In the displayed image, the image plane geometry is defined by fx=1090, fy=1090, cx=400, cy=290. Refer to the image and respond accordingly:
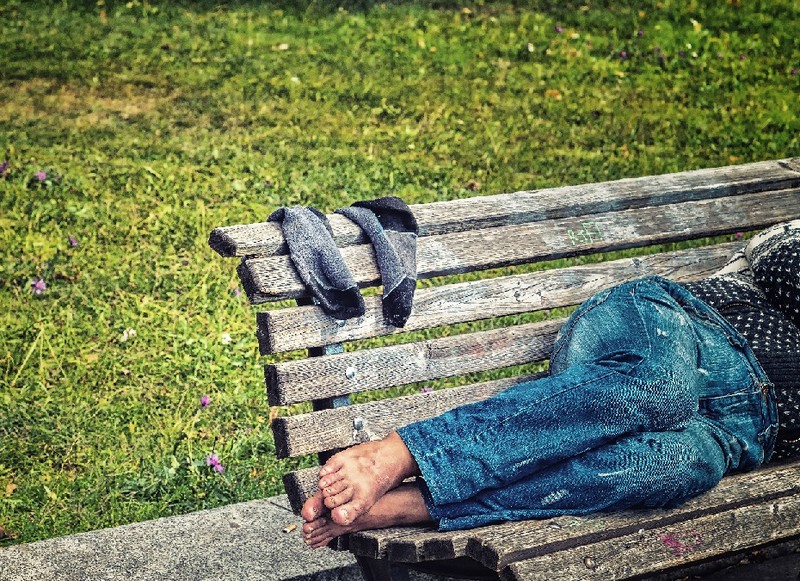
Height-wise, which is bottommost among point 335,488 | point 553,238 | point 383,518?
point 383,518

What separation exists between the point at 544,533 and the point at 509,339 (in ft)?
3.11

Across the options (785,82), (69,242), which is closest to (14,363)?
(69,242)

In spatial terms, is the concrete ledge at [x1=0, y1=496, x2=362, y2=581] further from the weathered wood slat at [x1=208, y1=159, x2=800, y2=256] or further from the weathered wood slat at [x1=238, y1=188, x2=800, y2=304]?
the weathered wood slat at [x1=208, y1=159, x2=800, y2=256]

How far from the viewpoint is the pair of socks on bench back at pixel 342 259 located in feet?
10.1

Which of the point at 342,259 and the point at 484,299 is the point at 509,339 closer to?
the point at 484,299

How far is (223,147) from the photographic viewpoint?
608cm

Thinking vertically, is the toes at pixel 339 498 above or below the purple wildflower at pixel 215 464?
above

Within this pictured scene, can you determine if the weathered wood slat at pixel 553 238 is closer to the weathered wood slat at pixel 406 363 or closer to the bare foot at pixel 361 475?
the weathered wood slat at pixel 406 363

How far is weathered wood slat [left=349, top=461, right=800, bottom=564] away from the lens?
2.45 meters

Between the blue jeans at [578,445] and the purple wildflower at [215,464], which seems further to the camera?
the purple wildflower at [215,464]

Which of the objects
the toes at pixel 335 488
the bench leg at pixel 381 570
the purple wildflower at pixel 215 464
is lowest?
the purple wildflower at pixel 215 464

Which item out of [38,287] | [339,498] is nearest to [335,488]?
[339,498]

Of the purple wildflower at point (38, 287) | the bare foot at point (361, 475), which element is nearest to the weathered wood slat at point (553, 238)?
the bare foot at point (361, 475)

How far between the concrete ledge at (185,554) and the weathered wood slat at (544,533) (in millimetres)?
600
